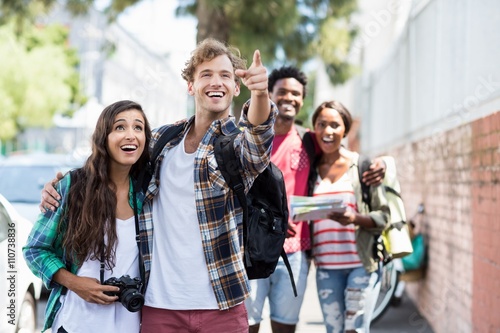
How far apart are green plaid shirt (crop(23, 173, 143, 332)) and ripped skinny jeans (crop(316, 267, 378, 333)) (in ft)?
6.70

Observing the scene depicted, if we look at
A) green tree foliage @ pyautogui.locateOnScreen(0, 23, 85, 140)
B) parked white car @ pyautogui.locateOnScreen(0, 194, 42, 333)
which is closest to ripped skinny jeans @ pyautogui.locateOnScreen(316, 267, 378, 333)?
parked white car @ pyautogui.locateOnScreen(0, 194, 42, 333)

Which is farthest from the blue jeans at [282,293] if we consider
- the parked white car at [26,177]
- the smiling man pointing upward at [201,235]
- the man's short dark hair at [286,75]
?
the parked white car at [26,177]

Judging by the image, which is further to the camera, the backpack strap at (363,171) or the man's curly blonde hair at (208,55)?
the backpack strap at (363,171)

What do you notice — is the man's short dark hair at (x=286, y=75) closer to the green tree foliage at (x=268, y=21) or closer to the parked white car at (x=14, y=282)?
the parked white car at (x=14, y=282)

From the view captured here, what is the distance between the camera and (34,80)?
4531cm

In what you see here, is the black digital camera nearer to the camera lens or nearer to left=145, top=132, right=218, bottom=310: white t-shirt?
the camera lens

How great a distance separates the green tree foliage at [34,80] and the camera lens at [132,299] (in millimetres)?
40078

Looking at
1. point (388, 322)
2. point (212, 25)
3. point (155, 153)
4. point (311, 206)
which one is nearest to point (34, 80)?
point (212, 25)

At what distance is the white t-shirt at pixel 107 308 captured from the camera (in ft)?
11.6

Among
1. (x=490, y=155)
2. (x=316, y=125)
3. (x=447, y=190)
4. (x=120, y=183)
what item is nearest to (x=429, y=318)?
(x=447, y=190)

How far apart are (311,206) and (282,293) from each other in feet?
2.06

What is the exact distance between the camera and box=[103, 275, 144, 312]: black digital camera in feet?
11.2

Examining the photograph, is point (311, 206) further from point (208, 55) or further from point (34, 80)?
point (34, 80)

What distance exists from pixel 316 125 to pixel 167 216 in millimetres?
1958
